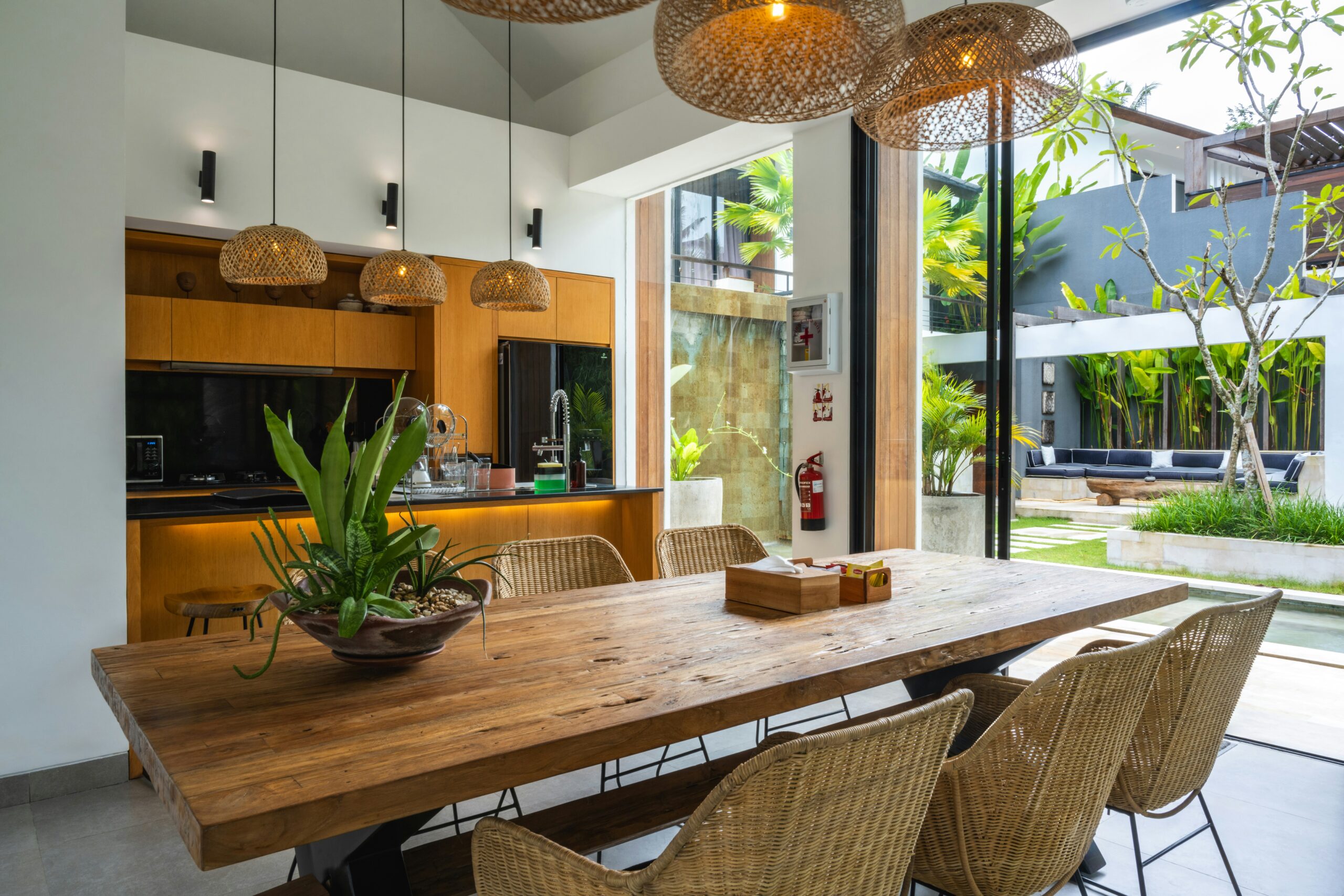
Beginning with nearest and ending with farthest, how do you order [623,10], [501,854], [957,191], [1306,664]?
[501,854]
[623,10]
[1306,664]
[957,191]

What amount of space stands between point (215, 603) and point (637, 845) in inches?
70.0

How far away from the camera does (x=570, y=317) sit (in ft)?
20.2

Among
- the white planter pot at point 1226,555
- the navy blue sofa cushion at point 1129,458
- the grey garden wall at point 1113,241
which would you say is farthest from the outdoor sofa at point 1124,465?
the white planter pot at point 1226,555

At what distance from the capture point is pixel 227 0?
5195 millimetres

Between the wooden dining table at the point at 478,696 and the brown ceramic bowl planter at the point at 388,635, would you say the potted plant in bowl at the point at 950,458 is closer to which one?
the wooden dining table at the point at 478,696

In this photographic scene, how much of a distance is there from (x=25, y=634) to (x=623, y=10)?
111 inches

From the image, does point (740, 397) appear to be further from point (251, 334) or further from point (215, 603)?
point (215, 603)

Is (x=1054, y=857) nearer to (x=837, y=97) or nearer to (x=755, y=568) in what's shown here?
(x=755, y=568)

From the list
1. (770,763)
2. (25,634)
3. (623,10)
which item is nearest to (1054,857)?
(770,763)

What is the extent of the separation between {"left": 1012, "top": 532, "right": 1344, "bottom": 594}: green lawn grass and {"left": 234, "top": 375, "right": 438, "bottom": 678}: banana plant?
3.47 metres

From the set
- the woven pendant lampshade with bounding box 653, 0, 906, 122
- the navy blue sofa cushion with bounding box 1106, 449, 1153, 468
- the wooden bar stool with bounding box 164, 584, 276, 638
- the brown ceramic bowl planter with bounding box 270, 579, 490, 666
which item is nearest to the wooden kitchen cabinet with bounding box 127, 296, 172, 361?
the wooden bar stool with bounding box 164, 584, 276, 638

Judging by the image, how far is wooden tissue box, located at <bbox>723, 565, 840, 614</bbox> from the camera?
2139 millimetres

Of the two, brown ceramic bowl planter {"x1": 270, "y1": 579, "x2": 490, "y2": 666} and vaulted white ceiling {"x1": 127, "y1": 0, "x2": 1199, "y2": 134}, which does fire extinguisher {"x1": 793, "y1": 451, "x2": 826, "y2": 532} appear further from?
brown ceramic bowl planter {"x1": 270, "y1": 579, "x2": 490, "y2": 666}

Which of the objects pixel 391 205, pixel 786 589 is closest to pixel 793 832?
pixel 786 589
